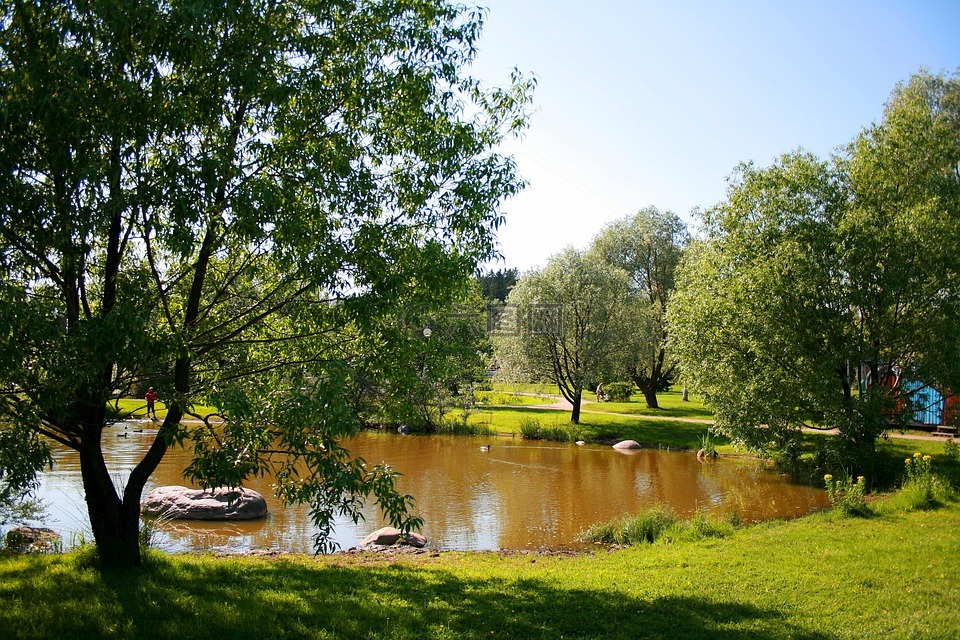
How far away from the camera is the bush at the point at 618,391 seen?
4731cm

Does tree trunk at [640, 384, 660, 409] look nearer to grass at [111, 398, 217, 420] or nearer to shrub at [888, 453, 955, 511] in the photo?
grass at [111, 398, 217, 420]

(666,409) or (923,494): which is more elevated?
(666,409)

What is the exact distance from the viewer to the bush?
47.3 metres

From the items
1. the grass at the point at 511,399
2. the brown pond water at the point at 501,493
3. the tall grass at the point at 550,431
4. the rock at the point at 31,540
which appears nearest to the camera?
the rock at the point at 31,540

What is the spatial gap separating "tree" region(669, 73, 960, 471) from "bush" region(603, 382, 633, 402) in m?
26.5

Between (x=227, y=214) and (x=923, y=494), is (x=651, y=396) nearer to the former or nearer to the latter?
(x=923, y=494)

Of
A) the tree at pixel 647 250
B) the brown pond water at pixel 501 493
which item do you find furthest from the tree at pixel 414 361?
the tree at pixel 647 250

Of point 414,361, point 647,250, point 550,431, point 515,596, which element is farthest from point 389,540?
point 647,250

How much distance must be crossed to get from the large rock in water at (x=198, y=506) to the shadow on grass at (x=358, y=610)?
21.2 feet

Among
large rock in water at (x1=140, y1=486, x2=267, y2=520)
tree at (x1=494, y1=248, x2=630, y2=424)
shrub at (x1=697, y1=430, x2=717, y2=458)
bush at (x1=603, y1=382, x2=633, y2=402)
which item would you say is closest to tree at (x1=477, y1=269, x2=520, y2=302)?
A: bush at (x1=603, y1=382, x2=633, y2=402)

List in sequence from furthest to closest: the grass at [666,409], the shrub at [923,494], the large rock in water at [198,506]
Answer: the grass at [666,409]
the large rock in water at [198,506]
the shrub at [923,494]

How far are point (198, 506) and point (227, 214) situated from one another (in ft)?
33.3

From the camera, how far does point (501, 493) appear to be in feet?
63.2

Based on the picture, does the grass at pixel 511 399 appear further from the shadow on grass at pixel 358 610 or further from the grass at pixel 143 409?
the shadow on grass at pixel 358 610
